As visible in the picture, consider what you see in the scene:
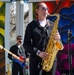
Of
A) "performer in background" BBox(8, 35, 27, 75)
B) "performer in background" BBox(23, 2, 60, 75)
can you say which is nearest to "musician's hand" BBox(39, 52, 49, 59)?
"performer in background" BBox(23, 2, 60, 75)

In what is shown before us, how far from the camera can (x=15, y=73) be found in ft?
25.8

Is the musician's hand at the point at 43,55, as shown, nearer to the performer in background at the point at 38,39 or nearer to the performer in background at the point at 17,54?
the performer in background at the point at 38,39

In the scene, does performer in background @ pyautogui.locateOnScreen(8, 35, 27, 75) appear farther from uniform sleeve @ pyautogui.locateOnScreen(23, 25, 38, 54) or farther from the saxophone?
uniform sleeve @ pyautogui.locateOnScreen(23, 25, 38, 54)

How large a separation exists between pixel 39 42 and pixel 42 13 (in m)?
0.41

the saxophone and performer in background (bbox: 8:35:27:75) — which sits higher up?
the saxophone

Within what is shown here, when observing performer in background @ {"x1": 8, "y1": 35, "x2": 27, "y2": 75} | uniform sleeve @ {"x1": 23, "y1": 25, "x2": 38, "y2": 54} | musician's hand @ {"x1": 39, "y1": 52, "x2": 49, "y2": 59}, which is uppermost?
uniform sleeve @ {"x1": 23, "y1": 25, "x2": 38, "y2": 54}

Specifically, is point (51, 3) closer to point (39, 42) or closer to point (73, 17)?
point (73, 17)

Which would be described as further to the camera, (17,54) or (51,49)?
(17,54)

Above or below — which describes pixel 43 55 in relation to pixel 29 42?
below

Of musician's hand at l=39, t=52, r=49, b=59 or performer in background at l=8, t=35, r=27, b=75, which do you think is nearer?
musician's hand at l=39, t=52, r=49, b=59

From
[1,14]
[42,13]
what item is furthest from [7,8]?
[42,13]

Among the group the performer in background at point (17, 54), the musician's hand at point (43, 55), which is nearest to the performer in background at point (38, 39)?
the musician's hand at point (43, 55)

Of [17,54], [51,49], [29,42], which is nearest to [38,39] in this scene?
[29,42]

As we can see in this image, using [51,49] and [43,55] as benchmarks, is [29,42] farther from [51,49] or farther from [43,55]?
[51,49]
